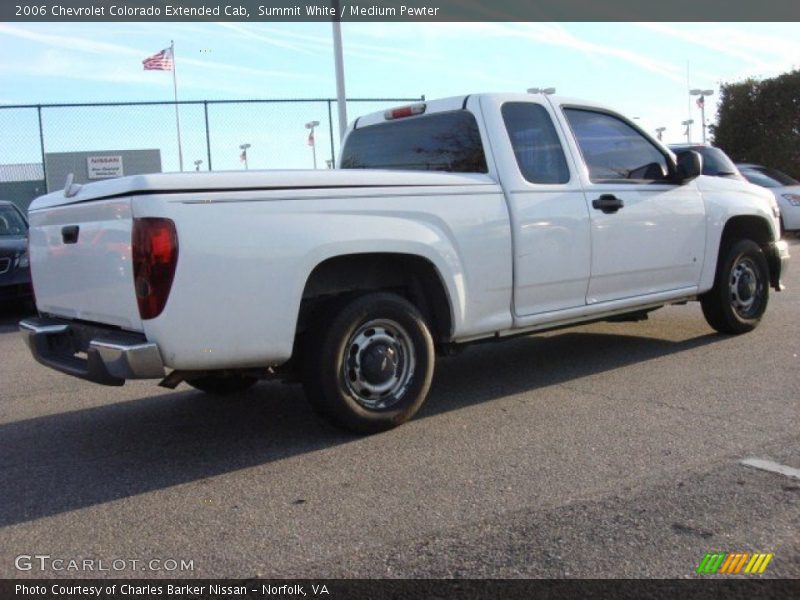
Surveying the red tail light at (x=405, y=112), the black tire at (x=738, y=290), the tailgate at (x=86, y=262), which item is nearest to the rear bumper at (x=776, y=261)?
the black tire at (x=738, y=290)

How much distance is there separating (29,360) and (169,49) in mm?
21291

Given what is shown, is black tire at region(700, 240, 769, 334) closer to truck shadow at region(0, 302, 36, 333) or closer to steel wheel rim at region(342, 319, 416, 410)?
steel wheel rim at region(342, 319, 416, 410)

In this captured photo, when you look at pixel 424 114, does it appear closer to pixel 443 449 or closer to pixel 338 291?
pixel 338 291

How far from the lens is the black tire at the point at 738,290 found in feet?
22.5

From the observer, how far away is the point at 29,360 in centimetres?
757

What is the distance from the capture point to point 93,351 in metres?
4.08

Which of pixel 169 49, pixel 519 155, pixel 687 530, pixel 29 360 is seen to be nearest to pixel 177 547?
pixel 687 530

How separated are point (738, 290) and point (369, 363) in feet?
13.1

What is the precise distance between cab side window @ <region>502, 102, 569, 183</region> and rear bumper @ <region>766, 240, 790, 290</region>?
2.78 meters

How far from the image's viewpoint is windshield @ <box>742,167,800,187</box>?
16312 mm

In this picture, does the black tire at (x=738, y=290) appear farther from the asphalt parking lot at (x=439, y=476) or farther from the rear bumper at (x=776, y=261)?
the asphalt parking lot at (x=439, y=476)

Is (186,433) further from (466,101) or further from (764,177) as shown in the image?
(764,177)

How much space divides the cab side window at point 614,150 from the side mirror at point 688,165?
0.32 feet

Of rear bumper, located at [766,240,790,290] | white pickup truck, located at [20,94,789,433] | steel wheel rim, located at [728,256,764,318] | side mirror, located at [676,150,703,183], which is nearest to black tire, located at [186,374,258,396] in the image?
white pickup truck, located at [20,94,789,433]
